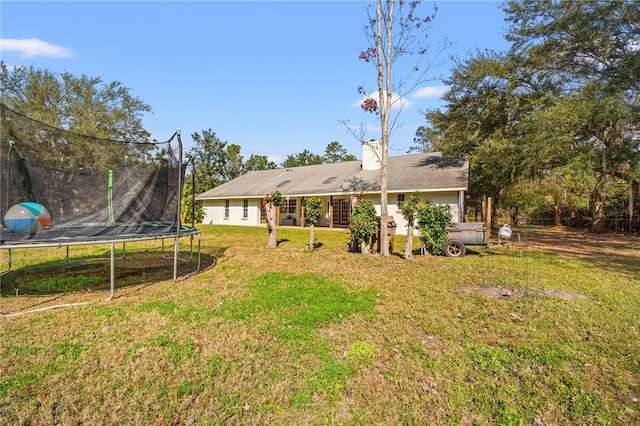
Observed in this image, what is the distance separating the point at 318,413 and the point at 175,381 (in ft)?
4.44

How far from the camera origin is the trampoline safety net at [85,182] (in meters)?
4.67

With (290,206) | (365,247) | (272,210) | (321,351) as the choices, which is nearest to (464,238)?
(365,247)

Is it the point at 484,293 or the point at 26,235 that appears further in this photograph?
the point at 484,293

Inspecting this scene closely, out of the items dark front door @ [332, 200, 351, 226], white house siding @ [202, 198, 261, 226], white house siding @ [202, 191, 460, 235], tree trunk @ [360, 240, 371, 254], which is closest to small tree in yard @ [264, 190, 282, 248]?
tree trunk @ [360, 240, 371, 254]

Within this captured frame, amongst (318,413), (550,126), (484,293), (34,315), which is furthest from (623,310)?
(550,126)

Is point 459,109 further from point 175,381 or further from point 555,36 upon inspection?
point 175,381

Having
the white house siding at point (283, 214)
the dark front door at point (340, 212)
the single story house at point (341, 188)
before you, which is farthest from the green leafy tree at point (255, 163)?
the dark front door at point (340, 212)

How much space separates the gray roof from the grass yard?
10.5 metres

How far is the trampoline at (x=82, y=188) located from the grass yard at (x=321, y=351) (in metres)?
1.11

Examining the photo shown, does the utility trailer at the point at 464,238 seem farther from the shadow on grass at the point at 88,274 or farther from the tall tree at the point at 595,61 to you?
the tall tree at the point at 595,61

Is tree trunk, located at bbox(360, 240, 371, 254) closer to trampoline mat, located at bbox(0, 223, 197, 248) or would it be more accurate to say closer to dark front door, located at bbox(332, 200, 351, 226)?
trampoline mat, located at bbox(0, 223, 197, 248)

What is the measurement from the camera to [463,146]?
17547 mm

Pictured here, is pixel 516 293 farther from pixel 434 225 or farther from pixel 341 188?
pixel 341 188

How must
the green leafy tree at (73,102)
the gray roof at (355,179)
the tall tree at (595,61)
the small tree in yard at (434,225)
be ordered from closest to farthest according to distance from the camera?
the small tree in yard at (434,225), the tall tree at (595,61), the gray roof at (355,179), the green leafy tree at (73,102)
